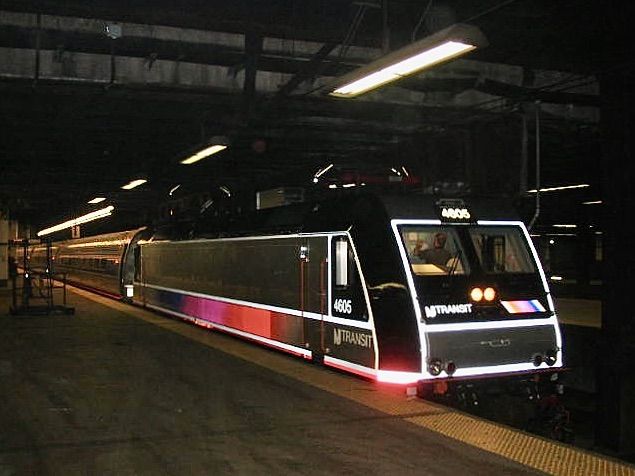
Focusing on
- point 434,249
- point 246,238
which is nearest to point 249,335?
point 246,238

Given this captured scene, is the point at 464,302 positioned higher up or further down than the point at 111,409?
higher up

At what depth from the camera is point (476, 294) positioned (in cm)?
863

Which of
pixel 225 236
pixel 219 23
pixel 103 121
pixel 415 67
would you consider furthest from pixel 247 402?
pixel 103 121

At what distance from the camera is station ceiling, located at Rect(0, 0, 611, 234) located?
31.1 ft

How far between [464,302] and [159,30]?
19.4ft

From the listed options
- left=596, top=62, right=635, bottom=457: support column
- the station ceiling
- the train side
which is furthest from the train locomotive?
the train side

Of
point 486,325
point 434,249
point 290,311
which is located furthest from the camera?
point 290,311

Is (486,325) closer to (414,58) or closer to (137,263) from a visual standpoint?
(414,58)

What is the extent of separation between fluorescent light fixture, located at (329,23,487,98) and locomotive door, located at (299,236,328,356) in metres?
2.26

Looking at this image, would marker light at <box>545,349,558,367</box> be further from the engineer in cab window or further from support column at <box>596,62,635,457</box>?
support column at <box>596,62,635,457</box>

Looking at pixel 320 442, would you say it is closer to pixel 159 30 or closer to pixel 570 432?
pixel 570 432

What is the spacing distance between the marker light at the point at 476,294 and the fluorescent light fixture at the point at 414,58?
265 cm

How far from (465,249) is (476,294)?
629 millimetres

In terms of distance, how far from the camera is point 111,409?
25.1ft
